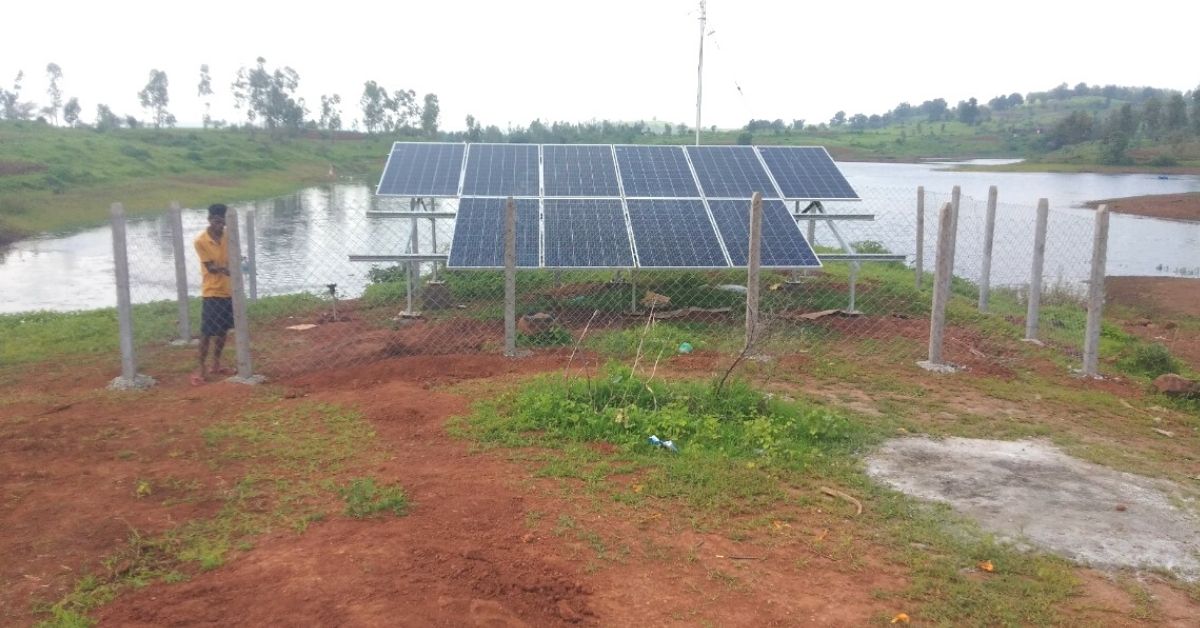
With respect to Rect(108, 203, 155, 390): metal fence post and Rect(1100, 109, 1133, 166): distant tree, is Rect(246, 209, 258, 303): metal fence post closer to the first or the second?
Rect(108, 203, 155, 390): metal fence post

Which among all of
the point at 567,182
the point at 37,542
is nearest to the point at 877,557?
the point at 37,542

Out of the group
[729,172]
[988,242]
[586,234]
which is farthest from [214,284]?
[988,242]

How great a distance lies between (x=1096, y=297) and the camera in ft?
28.8

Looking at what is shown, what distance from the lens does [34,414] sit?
23.1 ft

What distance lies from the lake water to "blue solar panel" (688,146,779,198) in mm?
1741

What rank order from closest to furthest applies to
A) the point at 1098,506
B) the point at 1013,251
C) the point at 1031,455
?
the point at 1098,506, the point at 1031,455, the point at 1013,251

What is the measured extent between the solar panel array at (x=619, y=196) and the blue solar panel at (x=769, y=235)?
0.05ft

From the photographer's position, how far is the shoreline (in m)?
35.4

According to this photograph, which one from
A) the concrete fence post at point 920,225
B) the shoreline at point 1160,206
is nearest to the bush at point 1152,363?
the concrete fence post at point 920,225

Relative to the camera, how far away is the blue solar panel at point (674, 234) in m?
10.6

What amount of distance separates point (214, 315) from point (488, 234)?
3.65 m

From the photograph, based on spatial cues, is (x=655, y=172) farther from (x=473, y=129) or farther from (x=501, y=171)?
(x=473, y=129)

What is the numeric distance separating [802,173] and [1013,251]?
35.7 feet

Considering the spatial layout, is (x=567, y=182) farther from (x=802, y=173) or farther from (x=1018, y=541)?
(x=1018, y=541)
